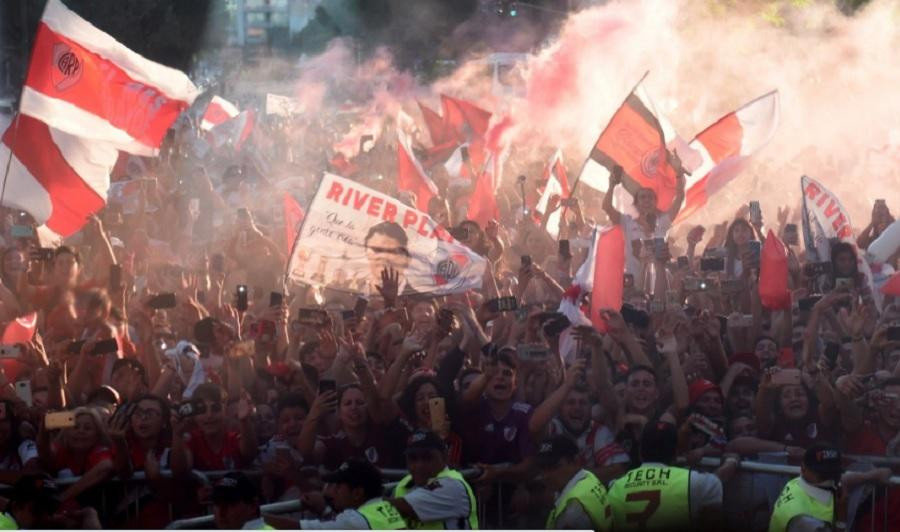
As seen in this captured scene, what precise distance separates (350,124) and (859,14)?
890 centimetres

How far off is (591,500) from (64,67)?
6197mm

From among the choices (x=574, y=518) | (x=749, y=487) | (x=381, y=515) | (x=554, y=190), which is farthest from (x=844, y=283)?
(x=554, y=190)

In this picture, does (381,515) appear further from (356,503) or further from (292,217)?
(292,217)

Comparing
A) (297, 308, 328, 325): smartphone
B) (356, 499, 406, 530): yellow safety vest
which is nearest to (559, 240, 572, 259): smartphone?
(297, 308, 328, 325): smartphone

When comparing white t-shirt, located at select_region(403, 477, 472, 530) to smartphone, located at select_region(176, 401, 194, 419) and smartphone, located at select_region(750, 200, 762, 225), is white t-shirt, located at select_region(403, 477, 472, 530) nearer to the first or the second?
smartphone, located at select_region(176, 401, 194, 419)

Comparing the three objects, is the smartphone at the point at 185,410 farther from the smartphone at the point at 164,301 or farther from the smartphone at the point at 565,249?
the smartphone at the point at 565,249

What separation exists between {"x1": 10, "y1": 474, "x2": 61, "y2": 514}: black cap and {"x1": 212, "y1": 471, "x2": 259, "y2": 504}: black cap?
3.55 feet

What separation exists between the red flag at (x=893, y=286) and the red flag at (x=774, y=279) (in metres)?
0.68

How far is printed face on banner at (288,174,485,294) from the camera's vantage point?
476 inches

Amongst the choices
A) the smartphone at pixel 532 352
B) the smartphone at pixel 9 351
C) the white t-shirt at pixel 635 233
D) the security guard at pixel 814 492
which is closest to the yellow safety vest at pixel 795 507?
the security guard at pixel 814 492

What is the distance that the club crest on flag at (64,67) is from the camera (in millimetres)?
12992

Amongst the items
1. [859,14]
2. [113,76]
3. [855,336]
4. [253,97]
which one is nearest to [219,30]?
[253,97]

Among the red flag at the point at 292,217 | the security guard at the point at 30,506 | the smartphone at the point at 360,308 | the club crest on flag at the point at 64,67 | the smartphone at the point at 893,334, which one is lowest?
the security guard at the point at 30,506

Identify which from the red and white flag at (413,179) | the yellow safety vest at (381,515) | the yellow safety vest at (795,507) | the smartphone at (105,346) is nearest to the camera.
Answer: the yellow safety vest at (381,515)
